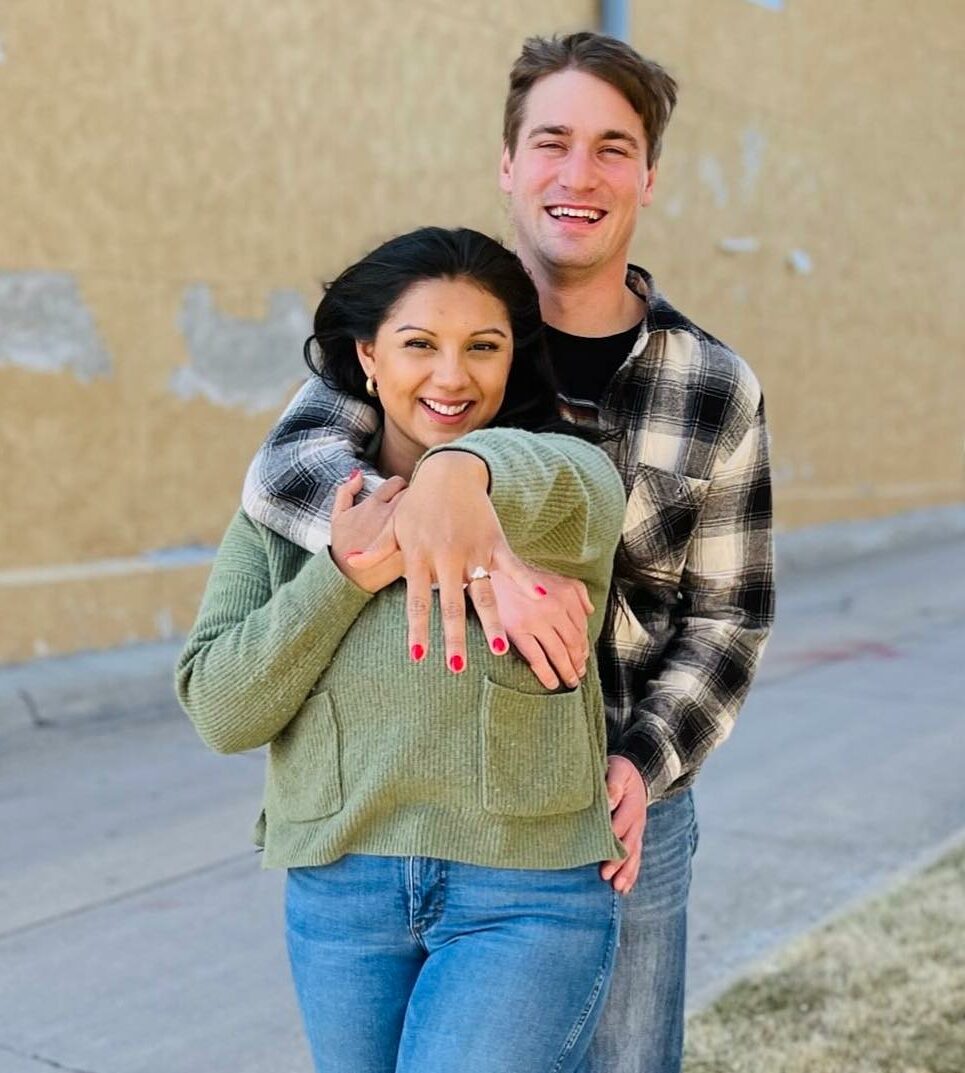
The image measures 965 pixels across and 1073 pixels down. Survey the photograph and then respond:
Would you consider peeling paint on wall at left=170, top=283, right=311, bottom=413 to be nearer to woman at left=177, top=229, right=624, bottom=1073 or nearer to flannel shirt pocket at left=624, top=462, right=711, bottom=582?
flannel shirt pocket at left=624, top=462, right=711, bottom=582

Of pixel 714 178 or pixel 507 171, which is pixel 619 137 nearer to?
pixel 507 171

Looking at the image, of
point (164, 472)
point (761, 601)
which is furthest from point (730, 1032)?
point (164, 472)

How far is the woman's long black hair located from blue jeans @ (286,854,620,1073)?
1.94ft

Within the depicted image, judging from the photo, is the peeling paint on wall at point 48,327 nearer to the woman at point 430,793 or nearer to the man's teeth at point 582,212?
the man's teeth at point 582,212

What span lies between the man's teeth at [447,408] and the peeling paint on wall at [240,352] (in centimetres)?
Result: 601

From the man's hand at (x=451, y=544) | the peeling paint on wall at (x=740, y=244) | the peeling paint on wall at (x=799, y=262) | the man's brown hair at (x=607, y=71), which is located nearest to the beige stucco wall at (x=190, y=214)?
the peeling paint on wall at (x=740, y=244)

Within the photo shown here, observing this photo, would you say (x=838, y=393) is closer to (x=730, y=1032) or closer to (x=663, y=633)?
(x=730, y=1032)

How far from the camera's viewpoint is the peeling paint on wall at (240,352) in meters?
7.92

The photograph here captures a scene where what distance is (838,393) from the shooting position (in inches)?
543

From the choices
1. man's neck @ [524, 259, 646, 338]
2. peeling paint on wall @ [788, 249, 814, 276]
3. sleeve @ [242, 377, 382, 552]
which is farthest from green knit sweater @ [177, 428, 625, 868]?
peeling paint on wall @ [788, 249, 814, 276]

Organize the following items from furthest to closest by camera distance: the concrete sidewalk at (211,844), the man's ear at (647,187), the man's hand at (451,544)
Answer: the concrete sidewalk at (211,844) → the man's ear at (647,187) → the man's hand at (451,544)

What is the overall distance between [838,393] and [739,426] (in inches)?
466

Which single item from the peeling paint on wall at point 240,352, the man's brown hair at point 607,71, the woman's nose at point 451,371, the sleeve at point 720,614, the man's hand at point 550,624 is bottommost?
the peeling paint on wall at point 240,352

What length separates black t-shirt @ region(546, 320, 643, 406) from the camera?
2303 millimetres
